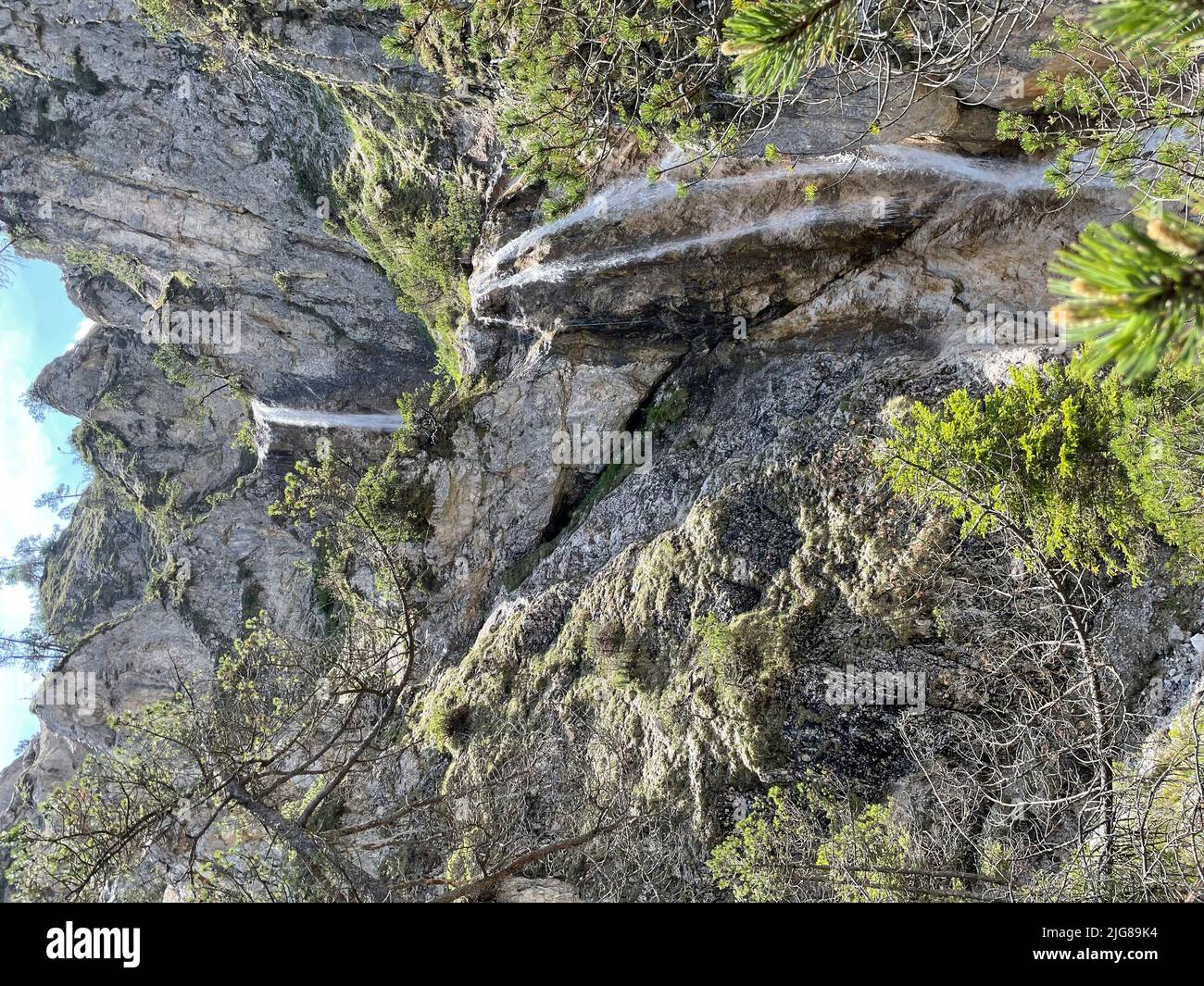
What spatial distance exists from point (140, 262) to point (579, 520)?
45.2 ft

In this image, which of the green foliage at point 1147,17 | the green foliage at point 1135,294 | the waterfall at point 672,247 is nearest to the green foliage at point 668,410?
the waterfall at point 672,247

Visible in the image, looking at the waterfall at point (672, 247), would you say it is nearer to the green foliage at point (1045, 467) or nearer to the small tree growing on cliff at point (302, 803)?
the green foliage at point (1045, 467)

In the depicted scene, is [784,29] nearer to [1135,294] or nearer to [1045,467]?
[1135,294]

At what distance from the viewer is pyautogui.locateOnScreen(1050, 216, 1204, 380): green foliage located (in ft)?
4.92

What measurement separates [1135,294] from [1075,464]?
6079mm

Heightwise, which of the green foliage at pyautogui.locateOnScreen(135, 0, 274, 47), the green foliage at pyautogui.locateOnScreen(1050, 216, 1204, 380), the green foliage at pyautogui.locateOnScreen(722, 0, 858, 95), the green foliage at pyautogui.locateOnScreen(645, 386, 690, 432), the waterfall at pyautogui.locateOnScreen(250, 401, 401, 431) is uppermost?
the green foliage at pyautogui.locateOnScreen(135, 0, 274, 47)

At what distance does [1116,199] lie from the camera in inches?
340

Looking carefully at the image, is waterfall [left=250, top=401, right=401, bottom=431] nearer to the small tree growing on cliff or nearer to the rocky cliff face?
the rocky cliff face

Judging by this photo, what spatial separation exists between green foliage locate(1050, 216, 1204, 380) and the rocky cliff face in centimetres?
695

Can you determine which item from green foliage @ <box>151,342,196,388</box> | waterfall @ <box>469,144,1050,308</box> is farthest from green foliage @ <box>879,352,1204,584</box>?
green foliage @ <box>151,342,196,388</box>

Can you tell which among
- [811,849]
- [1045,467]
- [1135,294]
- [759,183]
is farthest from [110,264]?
[1135,294]

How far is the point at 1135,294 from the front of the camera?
1.51m

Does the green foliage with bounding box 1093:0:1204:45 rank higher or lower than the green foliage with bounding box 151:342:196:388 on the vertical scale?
lower
